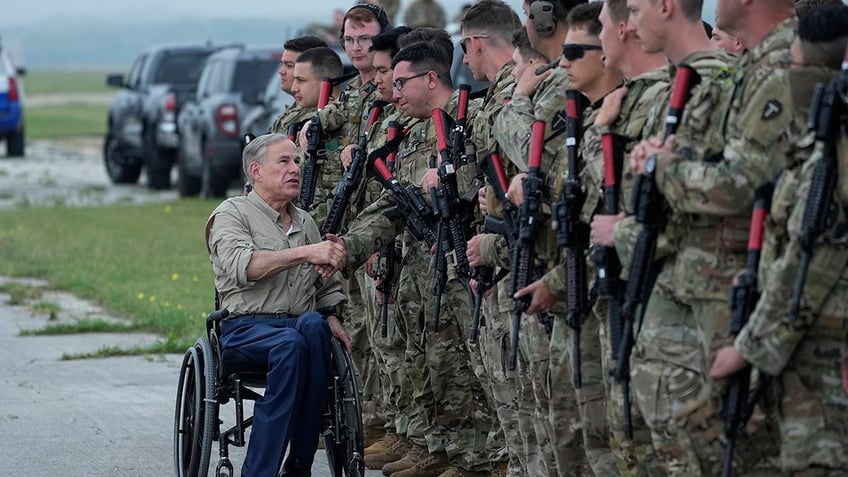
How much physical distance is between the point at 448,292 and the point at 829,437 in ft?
10.8

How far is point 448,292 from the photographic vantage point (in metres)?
7.29

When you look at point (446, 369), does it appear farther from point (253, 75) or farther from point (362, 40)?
point (253, 75)

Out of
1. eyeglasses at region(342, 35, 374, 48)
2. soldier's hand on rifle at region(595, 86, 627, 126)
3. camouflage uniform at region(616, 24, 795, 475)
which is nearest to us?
camouflage uniform at region(616, 24, 795, 475)

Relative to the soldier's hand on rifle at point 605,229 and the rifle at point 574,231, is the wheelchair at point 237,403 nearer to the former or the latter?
the rifle at point 574,231

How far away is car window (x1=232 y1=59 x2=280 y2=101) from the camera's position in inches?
838

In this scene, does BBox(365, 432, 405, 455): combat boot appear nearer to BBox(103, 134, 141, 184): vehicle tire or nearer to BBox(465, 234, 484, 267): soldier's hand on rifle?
BBox(465, 234, 484, 267): soldier's hand on rifle

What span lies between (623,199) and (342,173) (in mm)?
3776

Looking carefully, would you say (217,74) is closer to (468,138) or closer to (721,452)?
(468,138)

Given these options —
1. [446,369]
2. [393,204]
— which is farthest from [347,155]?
[446,369]

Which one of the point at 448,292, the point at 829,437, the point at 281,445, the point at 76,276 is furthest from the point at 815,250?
the point at 76,276

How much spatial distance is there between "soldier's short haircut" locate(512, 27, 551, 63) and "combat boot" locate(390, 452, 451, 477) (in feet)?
7.00

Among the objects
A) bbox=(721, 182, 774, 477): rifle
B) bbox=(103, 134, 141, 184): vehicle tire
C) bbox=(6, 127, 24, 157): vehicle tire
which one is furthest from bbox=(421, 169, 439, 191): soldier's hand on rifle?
bbox=(6, 127, 24, 157): vehicle tire

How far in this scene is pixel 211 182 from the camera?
21.8m

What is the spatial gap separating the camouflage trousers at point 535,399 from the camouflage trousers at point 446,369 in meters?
1.19
